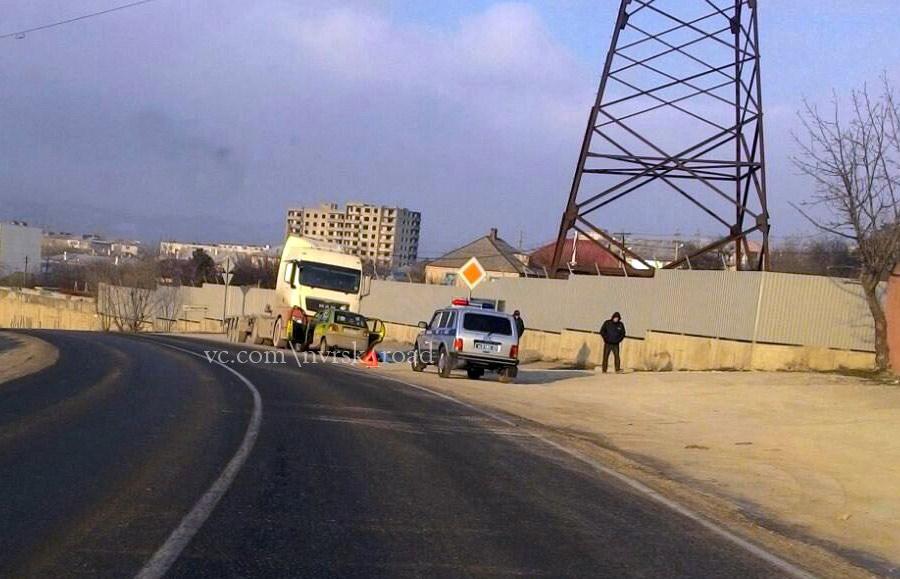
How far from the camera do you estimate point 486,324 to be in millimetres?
27891

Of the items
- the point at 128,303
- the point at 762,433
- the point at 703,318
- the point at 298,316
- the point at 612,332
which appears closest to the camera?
the point at 762,433

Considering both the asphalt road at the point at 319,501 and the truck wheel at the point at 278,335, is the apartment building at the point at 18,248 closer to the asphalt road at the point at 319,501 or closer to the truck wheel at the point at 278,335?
the truck wheel at the point at 278,335

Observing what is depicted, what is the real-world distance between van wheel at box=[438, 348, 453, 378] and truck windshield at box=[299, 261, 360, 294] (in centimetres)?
1355

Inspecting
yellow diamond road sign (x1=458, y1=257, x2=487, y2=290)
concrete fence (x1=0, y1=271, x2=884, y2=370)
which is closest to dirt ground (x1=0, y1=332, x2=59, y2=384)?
yellow diamond road sign (x1=458, y1=257, x2=487, y2=290)

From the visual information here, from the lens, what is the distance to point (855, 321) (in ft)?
91.7

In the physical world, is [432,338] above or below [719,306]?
below

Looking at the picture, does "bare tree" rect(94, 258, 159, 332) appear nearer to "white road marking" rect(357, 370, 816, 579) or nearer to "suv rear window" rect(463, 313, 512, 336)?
"suv rear window" rect(463, 313, 512, 336)

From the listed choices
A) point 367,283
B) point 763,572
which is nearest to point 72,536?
point 763,572

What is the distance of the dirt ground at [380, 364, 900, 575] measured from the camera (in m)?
11.1

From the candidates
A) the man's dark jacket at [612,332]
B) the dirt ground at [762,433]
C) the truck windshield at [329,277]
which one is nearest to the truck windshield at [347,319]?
the truck windshield at [329,277]

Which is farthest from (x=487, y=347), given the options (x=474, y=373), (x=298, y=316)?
(x=298, y=316)

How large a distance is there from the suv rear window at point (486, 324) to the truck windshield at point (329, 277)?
49.4ft

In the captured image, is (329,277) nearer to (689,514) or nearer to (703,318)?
(703,318)

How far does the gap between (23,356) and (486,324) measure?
42.9ft
